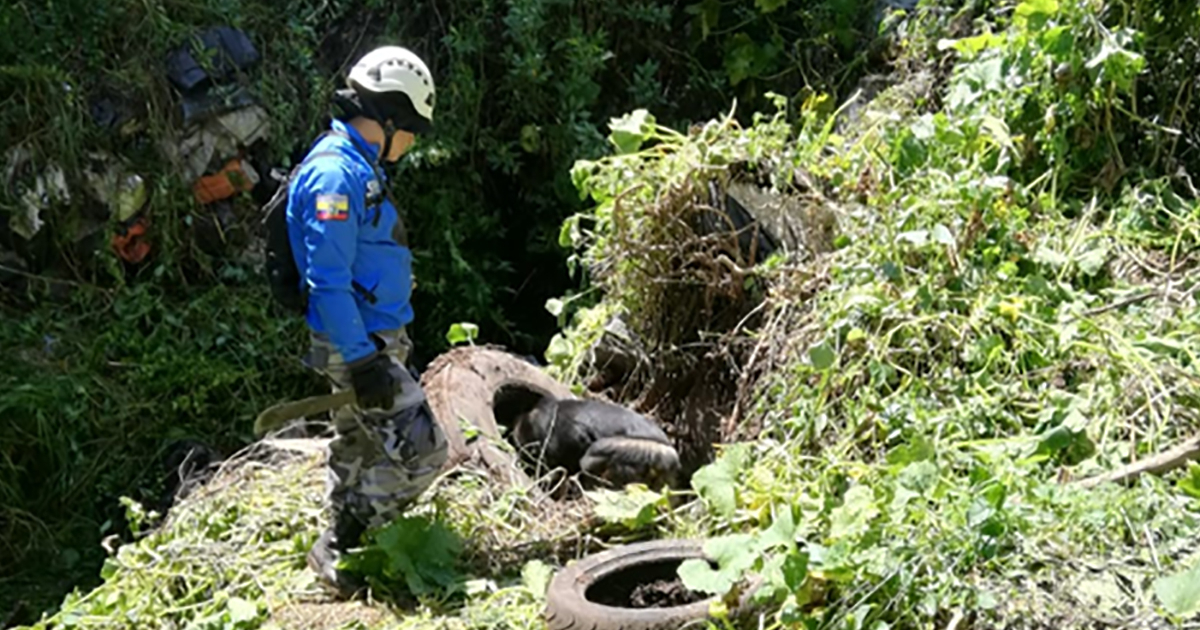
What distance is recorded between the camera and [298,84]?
8570 millimetres

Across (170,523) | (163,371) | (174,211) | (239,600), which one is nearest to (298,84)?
(174,211)

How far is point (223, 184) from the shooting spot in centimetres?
837

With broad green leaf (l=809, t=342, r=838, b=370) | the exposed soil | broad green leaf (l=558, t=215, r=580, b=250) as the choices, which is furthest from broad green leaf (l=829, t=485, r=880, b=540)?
broad green leaf (l=558, t=215, r=580, b=250)

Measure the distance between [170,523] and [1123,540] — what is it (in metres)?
3.37

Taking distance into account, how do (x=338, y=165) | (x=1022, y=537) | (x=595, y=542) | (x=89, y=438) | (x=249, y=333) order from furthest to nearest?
(x=249, y=333)
(x=89, y=438)
(x=595, y=542)
(x=338, y=165)
(x=1022, y=537)

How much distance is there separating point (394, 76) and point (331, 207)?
0.54 meters

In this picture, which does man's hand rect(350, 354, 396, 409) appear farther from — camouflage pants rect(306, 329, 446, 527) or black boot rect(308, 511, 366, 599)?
black boot rect(308, 511, 366, 599)

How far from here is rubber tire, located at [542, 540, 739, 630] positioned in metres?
3.94

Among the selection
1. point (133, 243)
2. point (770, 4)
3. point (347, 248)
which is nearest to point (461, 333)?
point (347, 248)

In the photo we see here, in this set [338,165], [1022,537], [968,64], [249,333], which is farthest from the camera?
[249,333]

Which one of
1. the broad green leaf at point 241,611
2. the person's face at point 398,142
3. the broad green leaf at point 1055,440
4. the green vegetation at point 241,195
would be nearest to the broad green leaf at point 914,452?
the broad green leaf at point 1055,440

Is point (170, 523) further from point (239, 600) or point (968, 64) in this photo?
point (968, 64)

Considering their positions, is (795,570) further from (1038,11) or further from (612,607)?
(1038,11)

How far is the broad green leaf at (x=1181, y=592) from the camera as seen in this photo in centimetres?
312
